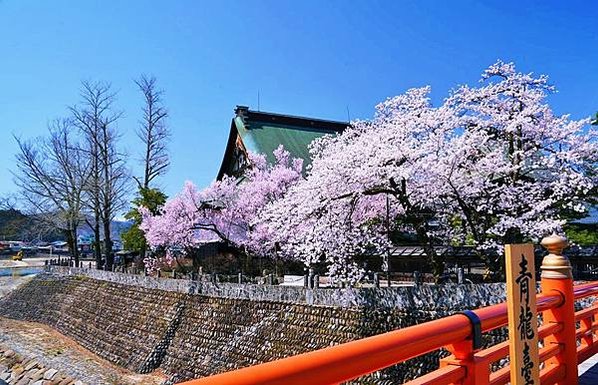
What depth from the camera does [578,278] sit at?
487 inches

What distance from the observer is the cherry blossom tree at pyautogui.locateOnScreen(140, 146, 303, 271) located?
70.2 ft

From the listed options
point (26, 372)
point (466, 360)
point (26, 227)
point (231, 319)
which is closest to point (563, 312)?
point (466, 360)

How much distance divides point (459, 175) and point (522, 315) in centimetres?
962

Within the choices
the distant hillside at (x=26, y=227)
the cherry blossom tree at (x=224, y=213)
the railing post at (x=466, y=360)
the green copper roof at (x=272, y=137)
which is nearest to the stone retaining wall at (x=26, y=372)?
the cherry blossom tree at (x=224, y=213)

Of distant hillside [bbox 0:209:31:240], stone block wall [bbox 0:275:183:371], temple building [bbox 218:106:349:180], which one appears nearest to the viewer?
stone block wall [bbox 0:275:183:371]

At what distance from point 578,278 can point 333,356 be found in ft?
44.4

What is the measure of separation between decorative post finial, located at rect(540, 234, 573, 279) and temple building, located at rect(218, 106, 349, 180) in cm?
2443

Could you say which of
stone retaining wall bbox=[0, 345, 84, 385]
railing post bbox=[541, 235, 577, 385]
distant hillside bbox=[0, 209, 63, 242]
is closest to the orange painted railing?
railing post bbox=[541, 235, 577, 385]

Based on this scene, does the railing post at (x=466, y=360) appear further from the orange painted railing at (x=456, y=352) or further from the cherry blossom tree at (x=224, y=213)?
the cherry blossom tree at (x=224, y=213)

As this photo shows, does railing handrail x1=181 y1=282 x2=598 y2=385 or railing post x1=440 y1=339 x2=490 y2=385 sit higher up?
railing handrail x1=181 y1=282 x2=598 y2=385

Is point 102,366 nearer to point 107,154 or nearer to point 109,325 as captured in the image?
point 109,325

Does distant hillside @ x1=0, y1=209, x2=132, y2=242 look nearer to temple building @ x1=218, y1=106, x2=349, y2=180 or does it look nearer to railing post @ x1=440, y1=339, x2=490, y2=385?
temple building @ x1=218, y1=106, x2=349, y2=180

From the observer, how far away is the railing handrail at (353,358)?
1.21 meters

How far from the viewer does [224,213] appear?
22359 millimetres
